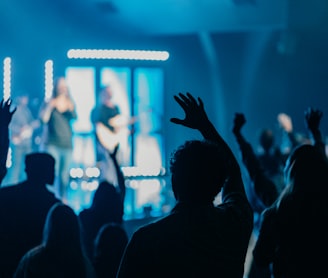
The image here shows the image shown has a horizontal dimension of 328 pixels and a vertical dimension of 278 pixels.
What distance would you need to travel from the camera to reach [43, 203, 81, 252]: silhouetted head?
2963 mm

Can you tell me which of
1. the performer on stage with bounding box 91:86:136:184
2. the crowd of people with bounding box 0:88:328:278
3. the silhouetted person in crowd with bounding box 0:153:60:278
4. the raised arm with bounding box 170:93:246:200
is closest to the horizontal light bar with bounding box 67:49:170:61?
the performer on stage with bounding box 91:86:136:184

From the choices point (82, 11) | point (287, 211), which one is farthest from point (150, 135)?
point (287, 211)

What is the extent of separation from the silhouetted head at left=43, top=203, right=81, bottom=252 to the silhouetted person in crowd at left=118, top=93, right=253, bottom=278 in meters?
1.04

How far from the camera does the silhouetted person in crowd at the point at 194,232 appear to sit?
1.98m

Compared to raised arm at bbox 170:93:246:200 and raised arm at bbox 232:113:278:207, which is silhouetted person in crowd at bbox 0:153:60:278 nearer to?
raised arm at bbox 232:113:278:207

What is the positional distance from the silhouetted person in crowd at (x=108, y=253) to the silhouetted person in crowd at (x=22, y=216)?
0.35 meters

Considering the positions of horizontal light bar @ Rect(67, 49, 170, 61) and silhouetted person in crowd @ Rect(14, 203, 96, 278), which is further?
horizontal light bar @ Rect(67, 49, 170, 61)

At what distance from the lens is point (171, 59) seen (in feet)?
36.2

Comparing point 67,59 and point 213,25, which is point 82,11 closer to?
point 67,59

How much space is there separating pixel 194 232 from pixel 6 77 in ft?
28.8

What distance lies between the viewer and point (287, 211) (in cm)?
271

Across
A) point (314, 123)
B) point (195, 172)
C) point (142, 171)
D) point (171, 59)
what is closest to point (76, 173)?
point (142, 171)

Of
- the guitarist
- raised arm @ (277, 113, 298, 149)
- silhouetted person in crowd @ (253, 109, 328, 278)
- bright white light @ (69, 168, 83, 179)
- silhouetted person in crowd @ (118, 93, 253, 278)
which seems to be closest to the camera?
silhouetted person in crowd @ (118, 93, 253, 278)

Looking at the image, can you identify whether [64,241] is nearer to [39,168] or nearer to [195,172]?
[39,168]
